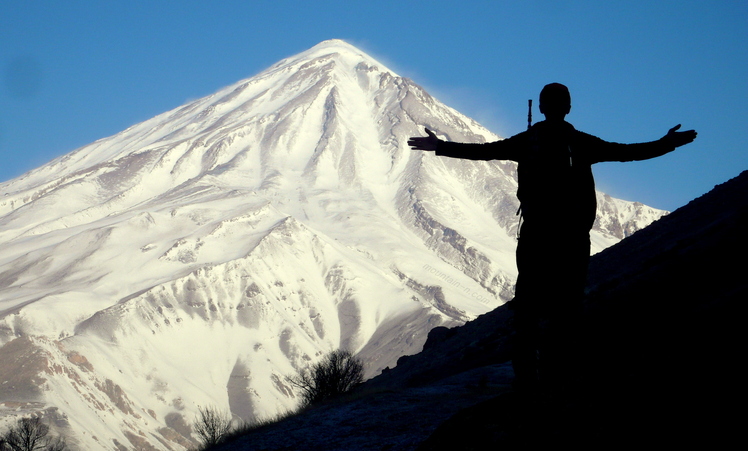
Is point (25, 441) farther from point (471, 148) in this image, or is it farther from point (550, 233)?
point (550, 233)

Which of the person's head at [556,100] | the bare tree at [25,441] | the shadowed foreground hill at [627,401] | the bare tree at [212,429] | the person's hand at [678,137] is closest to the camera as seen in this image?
the shadowed foreground hill at [627,401]

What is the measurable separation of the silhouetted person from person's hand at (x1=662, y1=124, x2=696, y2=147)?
25.8 inches

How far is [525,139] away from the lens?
521 centimetres

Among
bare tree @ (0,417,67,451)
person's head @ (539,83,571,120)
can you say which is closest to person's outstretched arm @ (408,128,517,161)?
person's head @ (539,83,571,120)

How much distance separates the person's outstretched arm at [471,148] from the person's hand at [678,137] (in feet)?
3.45

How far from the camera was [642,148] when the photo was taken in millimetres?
5395

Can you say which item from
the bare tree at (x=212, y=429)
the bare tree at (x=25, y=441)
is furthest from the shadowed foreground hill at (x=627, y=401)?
the bare tree at (x=25, y=441)

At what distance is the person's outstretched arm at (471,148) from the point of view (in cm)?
523

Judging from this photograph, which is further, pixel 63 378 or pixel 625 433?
pixel 63 378

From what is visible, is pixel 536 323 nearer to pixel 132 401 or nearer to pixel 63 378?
pixel 63 378

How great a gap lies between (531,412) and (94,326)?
177442 millimetres

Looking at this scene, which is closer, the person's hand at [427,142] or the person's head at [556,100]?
the person's head at [556,100]

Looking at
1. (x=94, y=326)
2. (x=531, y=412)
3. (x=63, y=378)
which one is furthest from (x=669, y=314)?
(x=94, y=326)

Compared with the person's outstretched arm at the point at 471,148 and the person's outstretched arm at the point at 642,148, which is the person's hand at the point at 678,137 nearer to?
the person's outstretched arm at the point at 642,148
